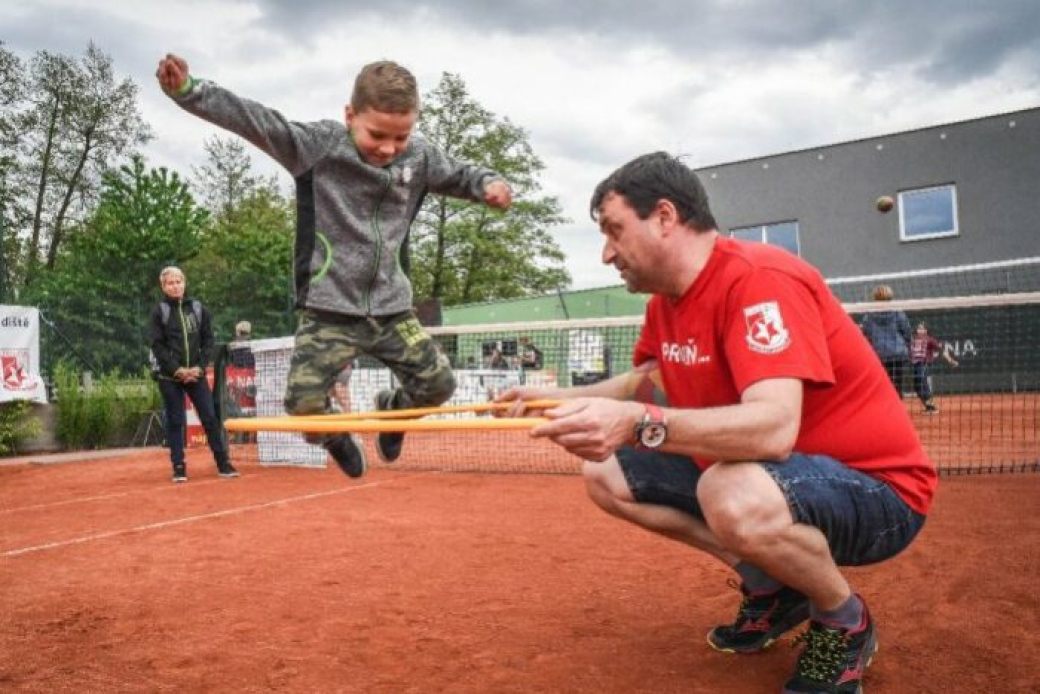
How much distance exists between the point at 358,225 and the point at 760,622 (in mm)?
2391

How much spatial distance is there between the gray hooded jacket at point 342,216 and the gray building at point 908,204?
17585 mm

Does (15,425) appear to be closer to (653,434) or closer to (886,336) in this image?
(886,336)

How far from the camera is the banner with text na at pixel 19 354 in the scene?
420 inches

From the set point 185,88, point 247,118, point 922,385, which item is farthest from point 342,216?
point 922,385

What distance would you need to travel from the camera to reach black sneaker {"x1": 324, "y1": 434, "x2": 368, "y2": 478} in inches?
153

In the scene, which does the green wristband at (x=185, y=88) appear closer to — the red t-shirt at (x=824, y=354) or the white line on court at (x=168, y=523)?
the red t-shirt at (x=824, y=354)

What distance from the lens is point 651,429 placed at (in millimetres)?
2201

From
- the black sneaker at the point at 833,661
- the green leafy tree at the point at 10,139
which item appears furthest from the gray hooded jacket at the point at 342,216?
the green leafy tree at the point at 10,139

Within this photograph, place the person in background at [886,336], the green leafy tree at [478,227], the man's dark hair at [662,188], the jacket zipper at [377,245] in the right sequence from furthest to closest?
the green leafy tree at [478,227] → the person in background at [886,336] → the jacket zipper at [377,245] → the man's dark hair at [662,188]

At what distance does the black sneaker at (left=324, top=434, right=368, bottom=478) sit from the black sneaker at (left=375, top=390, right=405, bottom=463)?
0.11 meters

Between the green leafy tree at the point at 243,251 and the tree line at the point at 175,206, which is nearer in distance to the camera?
the green leafy tree at the point at 243,251

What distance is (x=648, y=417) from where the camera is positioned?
86.5 inches

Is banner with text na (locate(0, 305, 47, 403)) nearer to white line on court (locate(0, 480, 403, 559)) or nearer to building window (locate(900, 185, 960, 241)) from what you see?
white line on court (locate(0, 480, 403, 559))

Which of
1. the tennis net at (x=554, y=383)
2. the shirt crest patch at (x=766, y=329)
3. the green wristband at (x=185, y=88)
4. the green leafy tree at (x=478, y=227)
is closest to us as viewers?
the shirt crest patch at (x=766, y=329)
